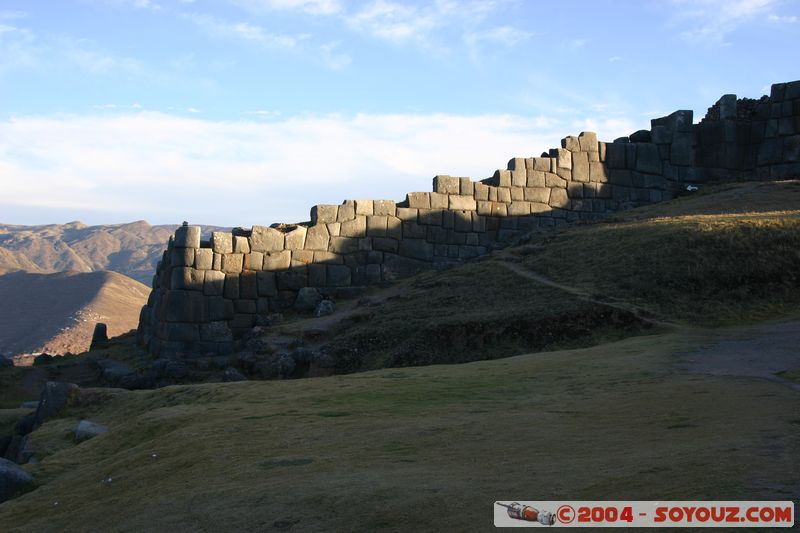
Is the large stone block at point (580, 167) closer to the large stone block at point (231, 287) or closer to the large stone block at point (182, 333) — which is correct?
the large stone block at point (231, 287)

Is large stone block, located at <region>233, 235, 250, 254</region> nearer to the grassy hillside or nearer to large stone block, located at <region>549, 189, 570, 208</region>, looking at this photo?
the grassy hillside

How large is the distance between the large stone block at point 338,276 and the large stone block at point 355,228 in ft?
2.81

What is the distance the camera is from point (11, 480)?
9742mm

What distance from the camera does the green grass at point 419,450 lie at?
5.80 meters

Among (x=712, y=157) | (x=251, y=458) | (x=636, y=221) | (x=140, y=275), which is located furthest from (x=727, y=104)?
(x=140, y=275)

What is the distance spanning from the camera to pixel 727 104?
27812 mm

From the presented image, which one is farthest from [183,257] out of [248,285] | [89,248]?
[89,248]

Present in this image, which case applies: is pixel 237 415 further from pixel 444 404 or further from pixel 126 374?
pixel 126 374

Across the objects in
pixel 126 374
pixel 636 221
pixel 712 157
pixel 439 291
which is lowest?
pixel 126 374

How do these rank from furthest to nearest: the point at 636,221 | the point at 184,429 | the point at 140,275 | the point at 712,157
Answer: the point at 140,275 → the point at 712,157 → the point at 636,221 → the point at 184,429

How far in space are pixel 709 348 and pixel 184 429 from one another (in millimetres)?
7065

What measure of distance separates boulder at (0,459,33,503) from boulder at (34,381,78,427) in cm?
398

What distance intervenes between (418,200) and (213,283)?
5941 mm

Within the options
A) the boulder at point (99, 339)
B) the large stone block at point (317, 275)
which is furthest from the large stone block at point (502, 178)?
the boulder at point (99, 339)
